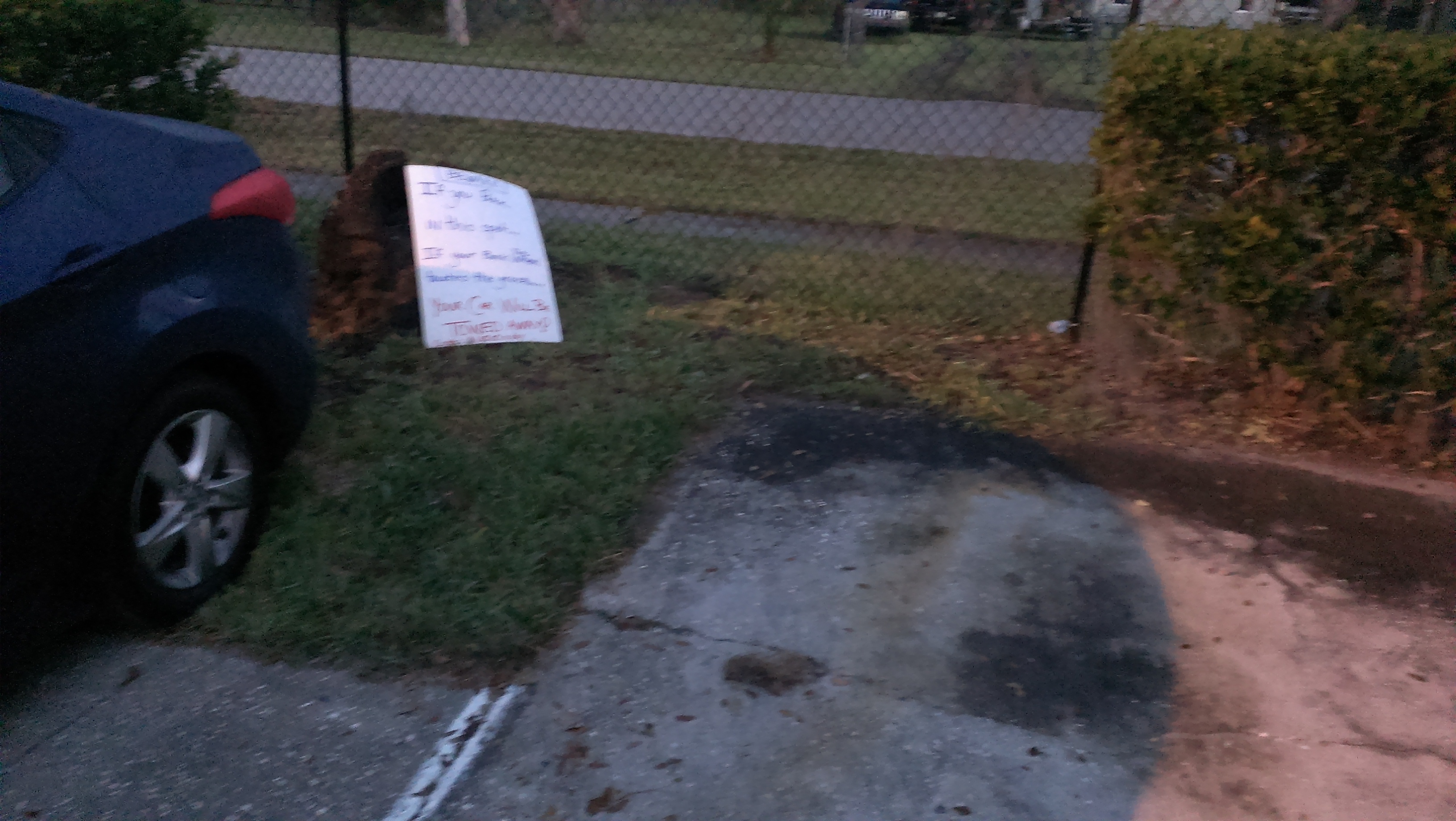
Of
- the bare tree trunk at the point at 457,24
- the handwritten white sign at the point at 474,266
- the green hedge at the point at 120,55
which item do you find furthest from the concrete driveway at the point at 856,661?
the bare tree trunk at the point at 457,24

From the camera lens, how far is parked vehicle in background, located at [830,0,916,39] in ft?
22.2

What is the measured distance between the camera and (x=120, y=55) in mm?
5992

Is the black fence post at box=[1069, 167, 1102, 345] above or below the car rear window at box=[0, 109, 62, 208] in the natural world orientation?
below

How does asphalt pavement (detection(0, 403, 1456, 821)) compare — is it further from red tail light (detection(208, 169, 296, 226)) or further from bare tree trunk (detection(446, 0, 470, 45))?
bare tree trunk (detection(446, 0, 470, 45))

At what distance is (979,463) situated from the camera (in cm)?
465

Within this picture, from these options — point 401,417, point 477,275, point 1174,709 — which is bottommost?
point 1174,709

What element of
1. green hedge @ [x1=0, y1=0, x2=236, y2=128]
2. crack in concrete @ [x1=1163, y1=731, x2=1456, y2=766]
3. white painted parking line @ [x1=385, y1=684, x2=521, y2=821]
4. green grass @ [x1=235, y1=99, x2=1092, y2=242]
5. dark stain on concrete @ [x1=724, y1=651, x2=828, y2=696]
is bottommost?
crack in concrete @ [x1=1163, y1=731, x2=1456, y2=766]

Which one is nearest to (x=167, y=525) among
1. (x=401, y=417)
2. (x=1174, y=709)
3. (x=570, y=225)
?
(x=401, y=417)

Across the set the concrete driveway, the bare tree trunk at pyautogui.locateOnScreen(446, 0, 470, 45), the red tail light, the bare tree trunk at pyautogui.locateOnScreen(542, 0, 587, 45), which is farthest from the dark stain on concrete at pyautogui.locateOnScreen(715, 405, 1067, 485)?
the bare tree trunk at pyautogui.locateOnScreen(446, 0, 470, 45)

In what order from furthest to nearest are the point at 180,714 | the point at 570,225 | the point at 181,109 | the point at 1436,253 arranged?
the point at 570,225 < the point at 181,109 < the point at 1436,253 < the point at 180,714

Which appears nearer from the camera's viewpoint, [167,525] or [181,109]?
[167,525]

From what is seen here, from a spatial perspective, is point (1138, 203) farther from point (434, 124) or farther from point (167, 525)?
point (434, 124)

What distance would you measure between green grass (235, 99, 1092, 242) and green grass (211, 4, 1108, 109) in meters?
0.83

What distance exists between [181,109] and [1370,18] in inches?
239
